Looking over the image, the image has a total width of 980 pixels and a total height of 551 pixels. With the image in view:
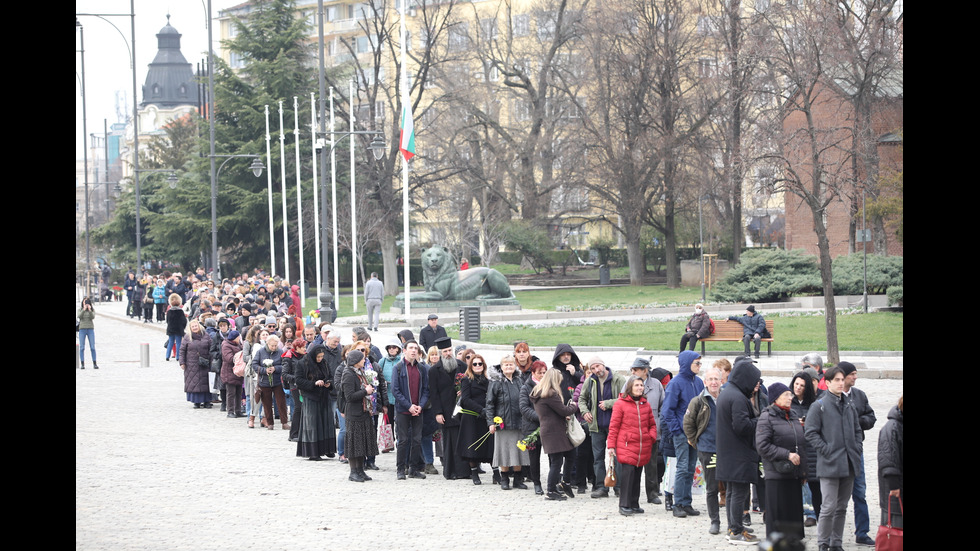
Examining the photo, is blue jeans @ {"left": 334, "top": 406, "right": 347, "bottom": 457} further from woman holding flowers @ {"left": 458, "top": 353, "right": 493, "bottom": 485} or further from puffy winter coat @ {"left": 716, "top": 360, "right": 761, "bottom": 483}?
puffy winter coat @ {"left": 716, "top": 360, "right": 761, "bottom": 483}

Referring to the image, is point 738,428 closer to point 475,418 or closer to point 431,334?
point 475,418

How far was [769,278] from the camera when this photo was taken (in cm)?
3791

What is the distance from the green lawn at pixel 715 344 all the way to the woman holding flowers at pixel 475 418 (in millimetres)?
13060

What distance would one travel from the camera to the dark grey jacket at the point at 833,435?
970 centimetres

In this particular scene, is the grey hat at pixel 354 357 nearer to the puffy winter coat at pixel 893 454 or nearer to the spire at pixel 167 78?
the puffy winter coat at pixel 893 454

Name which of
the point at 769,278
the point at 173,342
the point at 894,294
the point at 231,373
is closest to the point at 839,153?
the point at 769,278

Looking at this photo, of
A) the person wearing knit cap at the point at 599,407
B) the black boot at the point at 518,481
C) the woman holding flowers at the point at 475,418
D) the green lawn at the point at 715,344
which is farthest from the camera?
the green lawn at the point at 715,344

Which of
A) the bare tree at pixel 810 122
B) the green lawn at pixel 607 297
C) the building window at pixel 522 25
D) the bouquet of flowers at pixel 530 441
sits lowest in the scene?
the bouquet of flowers at pixel 530 441

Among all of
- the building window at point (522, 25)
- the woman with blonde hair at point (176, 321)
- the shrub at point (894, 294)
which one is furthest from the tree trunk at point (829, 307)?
the building window at point (522, 25)

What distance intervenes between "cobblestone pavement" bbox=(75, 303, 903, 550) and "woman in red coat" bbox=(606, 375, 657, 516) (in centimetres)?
26

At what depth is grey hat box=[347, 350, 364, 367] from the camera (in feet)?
43.9

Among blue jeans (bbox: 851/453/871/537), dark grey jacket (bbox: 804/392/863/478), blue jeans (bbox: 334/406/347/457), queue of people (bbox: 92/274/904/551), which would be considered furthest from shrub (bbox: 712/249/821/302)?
dark grey jacket (bbox: 804/392/863/478)

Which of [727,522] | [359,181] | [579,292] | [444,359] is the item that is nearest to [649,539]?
[727,522]
